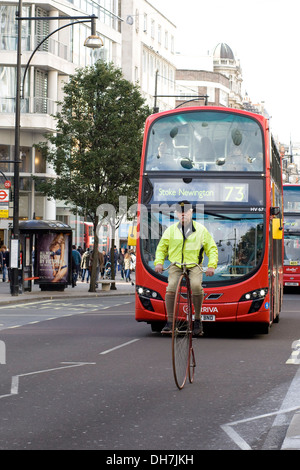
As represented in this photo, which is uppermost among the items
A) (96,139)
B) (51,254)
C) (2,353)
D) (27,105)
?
(27,105)

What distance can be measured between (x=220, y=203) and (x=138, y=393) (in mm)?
7954

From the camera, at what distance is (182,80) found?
119562 mm

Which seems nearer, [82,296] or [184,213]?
[184,213]

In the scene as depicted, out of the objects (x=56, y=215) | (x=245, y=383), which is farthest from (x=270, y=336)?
(x=56, y=215)

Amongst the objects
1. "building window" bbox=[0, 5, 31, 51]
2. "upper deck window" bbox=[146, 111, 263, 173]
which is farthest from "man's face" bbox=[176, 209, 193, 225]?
"building window" bbox=[0, 5, 31, 51]

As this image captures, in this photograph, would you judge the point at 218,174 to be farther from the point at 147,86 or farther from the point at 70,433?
the point at 147,86

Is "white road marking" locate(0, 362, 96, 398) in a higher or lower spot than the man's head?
lower

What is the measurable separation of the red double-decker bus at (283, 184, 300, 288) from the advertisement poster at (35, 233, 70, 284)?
8559 millimetres

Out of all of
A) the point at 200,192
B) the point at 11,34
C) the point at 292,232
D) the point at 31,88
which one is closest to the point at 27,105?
the point at 31,88

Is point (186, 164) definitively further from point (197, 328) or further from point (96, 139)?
point (96, 139)

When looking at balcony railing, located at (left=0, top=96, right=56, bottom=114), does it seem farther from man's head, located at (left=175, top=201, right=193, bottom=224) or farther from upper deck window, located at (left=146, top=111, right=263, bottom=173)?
man's head, located at (left=175, top=201, right=193, bottom=224)

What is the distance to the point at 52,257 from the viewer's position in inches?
1457

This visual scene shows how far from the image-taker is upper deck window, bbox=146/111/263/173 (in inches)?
711
